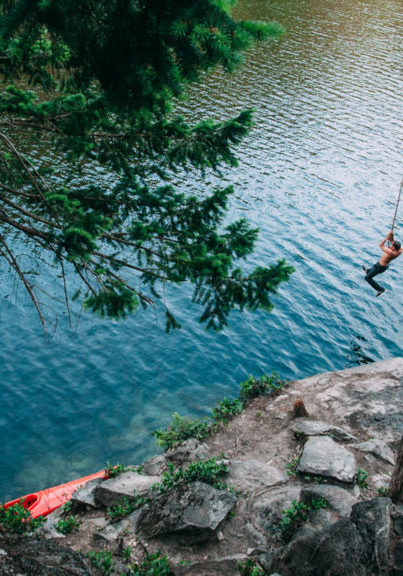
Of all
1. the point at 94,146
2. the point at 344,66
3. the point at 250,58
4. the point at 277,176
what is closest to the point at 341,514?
the point at 94,146

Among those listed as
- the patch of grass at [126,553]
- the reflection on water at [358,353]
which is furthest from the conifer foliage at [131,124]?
the reflection on water at [358,353]

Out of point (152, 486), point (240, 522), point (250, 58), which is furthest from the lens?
point (250, 58)

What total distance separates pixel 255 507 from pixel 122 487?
3137mm

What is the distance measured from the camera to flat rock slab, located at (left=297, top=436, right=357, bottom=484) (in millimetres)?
9898

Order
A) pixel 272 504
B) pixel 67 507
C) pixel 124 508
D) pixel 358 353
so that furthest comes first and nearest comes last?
pixel 358 353
pixel 67 507
pixel 124 508
pixel 272 504

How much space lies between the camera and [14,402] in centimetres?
1422

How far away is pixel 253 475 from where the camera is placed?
10359 millimetres

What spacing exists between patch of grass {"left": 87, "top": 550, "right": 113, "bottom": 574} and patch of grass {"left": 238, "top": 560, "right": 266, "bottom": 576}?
7.23 ft

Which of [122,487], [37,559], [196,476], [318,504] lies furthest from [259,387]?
[37,559]

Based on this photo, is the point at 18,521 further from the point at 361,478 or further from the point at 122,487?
the point at 361,478

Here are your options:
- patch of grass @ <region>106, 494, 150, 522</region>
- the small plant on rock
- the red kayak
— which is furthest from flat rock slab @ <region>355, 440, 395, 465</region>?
the red kayak

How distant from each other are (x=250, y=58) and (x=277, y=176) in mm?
23249

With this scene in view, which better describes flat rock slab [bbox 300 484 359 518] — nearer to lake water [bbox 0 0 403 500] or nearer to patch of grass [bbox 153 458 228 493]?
patch of grass [bbox 153 458 228 493]

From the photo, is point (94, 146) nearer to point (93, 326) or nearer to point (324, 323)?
point (93, 326)
